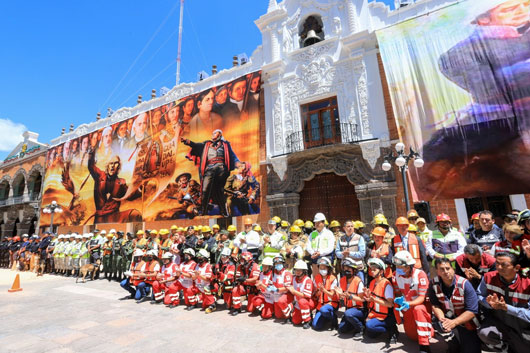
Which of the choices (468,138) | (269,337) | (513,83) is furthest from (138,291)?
(513,83)

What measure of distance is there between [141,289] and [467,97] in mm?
11117

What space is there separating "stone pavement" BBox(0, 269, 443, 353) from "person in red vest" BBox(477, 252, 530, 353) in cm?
80

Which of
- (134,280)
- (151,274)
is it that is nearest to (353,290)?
(151,274)

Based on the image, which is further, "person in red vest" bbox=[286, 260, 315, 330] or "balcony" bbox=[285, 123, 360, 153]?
"balcony" bbox=[285, 123, 360, 153]

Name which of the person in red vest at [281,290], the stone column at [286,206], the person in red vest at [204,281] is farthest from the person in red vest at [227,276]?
the stone column at [286,206]

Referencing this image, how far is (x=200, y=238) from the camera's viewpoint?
7.98m

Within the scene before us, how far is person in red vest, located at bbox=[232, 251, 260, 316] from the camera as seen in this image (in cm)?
527

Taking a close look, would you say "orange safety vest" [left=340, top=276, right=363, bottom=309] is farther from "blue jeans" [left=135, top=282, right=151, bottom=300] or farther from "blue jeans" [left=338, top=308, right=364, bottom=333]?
"blue jeans" [left=135, top=282, right=151, bottom=300]

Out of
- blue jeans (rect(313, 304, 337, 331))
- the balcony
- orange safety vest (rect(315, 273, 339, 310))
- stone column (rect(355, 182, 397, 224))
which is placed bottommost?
blue jeans (rect(313, 304, 337, 331))

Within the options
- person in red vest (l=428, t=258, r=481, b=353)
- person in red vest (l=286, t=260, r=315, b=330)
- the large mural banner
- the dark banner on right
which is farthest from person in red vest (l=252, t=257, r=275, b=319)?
the large mural banner

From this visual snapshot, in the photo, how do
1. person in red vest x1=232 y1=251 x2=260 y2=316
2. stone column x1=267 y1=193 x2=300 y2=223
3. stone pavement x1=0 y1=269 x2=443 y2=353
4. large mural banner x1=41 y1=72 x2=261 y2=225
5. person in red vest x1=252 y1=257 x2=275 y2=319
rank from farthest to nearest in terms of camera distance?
1. large mural banner x1=41 y1=72 x2=261 y2=225
2. stone column x1=267 y1=193 x2=300 y2=223
3. person in red vest x1=232 y1=251 x2=260 y2=316
4. person in red vest x1=252 y1=257 x2=275 y2=319
5. stone pavement x1=0 y1=269 x2=443 y2=353

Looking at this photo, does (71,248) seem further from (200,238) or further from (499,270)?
(499,270)

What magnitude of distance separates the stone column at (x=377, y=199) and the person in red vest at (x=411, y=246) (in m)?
4.87

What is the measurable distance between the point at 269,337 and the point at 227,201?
8672 millimetres
